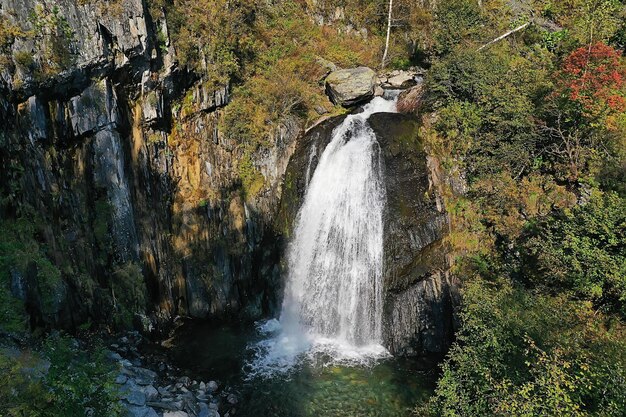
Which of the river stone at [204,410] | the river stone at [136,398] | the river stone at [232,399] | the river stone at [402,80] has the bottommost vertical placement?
the river stone at [232,399]

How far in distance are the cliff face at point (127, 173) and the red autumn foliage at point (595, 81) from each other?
1116 centimetres

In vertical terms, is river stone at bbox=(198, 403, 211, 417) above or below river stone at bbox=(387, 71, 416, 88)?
below

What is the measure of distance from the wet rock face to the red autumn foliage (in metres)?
5.63

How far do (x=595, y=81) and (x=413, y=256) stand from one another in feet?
28.8

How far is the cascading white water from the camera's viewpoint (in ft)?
49.9

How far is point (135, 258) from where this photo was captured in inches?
582

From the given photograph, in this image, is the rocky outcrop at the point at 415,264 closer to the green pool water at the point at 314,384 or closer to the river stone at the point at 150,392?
the green pool water at the point at 314,384

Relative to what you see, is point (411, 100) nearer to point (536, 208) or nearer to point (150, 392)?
point (536, 208)

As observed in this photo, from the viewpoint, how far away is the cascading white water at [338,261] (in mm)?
15219

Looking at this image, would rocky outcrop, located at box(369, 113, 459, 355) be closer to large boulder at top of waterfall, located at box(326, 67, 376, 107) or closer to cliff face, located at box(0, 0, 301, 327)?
large boulder at top of waterfall, located at box(326, 67, 376, 107)

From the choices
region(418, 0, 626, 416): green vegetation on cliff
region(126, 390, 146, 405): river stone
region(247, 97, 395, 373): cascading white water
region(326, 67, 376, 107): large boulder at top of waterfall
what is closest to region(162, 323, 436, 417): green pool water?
region(247, 97, 395, 373): cascading white water

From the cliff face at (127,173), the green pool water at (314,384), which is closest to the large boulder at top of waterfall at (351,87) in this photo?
the cliff face at (127,173)

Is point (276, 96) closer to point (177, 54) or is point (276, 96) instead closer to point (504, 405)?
point (177, 54)

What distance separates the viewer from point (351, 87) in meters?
19.9
